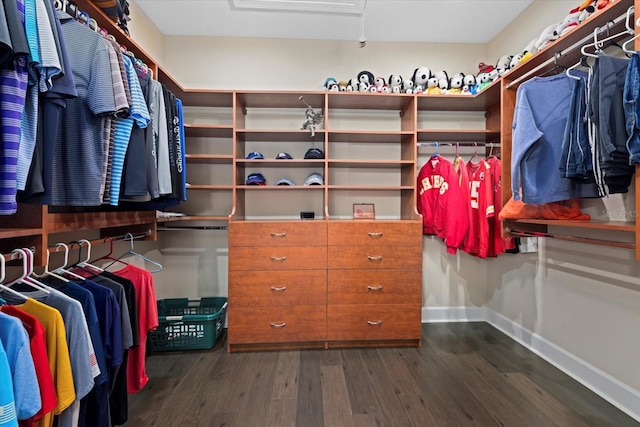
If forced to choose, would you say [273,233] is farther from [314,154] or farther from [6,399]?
[6,399]

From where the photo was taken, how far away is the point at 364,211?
2.79m

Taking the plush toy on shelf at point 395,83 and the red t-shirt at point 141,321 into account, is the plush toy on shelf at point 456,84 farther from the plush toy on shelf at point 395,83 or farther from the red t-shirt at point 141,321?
the red t-shirt at point 141,321

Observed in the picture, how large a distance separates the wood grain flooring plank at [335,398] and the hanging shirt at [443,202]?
1358 millimetres

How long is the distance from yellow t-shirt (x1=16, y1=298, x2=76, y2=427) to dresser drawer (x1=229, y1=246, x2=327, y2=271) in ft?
4.18

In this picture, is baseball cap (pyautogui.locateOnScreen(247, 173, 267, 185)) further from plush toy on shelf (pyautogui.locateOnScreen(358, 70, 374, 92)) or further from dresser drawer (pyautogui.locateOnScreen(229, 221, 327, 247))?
plush toy on shelf (pyautogui.locateOnScreen(358, 70, 374, 92))

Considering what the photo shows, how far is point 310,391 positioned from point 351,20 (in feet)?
9.42

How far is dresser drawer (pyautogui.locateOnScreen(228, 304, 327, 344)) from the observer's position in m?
2.26

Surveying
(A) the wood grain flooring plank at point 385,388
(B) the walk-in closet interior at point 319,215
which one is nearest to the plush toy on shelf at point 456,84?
(B) the walk-in closet interior at point 319,215

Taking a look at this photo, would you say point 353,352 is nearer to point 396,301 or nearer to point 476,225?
point 396,301

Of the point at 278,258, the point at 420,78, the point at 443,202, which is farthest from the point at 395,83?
the point at 278,258

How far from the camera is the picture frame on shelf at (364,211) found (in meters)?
2.77

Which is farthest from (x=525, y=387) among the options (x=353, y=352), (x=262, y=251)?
(x=262, y=251)

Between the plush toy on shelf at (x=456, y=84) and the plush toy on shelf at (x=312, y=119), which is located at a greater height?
the plush toy on shelf at (x=456, y=84)

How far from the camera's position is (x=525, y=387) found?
1844 mm
